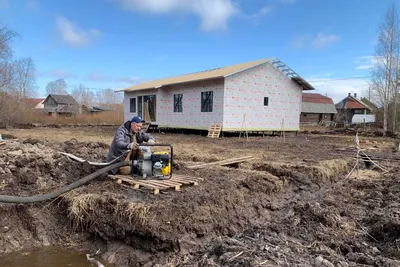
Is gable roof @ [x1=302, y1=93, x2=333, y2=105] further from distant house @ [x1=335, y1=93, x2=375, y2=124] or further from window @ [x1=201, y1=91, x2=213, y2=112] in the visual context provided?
window @ [x1=201, y1=91, x2=213, y2=112]

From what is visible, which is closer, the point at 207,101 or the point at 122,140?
the point at 122,140

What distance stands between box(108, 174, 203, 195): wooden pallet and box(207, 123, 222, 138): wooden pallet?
11691 millimetres

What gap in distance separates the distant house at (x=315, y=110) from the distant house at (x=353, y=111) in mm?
1595

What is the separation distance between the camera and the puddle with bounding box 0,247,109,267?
13.3 ft

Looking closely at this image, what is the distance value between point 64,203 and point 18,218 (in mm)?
666

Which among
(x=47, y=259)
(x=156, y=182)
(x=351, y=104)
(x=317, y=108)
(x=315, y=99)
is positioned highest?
(x=315, y=99)

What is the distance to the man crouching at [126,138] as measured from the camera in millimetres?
5701

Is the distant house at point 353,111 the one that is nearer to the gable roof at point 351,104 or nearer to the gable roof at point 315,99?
the gable roof at point 351,104

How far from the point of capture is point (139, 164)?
5.64 metres

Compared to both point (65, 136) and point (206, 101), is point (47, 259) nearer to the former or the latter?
point (65, 136)

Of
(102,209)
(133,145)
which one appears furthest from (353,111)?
(102,209)

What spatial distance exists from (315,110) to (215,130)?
33142 mm

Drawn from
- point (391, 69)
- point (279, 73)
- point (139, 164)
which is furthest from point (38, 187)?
point (391, 69)

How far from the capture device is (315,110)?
46.5 m
